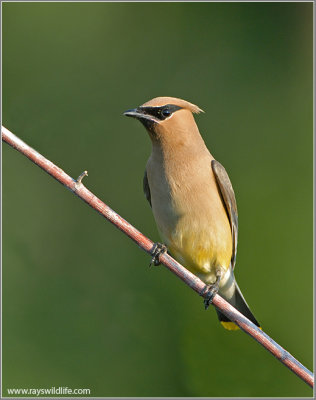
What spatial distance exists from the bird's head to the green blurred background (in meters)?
1.48

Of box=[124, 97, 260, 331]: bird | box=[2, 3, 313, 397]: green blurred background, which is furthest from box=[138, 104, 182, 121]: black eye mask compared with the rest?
box=[2, 3, 313, 397]: green blurred background

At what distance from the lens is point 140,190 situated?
5641 millimetres

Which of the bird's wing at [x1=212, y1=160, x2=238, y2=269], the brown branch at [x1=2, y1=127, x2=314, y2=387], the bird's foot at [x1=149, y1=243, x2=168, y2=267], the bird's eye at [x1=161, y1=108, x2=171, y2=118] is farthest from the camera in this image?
the bird's wing at [x1=212, y1=160, x2=238, y2=269]

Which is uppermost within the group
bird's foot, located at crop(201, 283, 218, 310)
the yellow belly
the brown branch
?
the yellow belly

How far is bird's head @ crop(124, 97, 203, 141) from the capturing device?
373cm

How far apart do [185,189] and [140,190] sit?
6.15 feet

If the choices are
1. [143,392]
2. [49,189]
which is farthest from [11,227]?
[143,392]

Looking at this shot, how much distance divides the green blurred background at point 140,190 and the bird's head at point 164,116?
1.48 m

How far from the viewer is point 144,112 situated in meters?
3.72

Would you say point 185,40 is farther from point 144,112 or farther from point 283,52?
→ point 144,112

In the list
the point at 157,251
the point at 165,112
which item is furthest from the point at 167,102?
the point at 157,251

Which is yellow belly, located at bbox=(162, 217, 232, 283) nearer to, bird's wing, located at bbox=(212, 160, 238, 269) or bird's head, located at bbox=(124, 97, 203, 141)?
bird's wing, located at bbox=(212, 160, 238, 269)

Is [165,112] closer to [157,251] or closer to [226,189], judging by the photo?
[226,189]

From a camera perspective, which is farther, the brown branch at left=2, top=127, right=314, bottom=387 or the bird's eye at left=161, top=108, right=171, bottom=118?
the bird's eye at left=161, top=108, right=171, bottom=118
